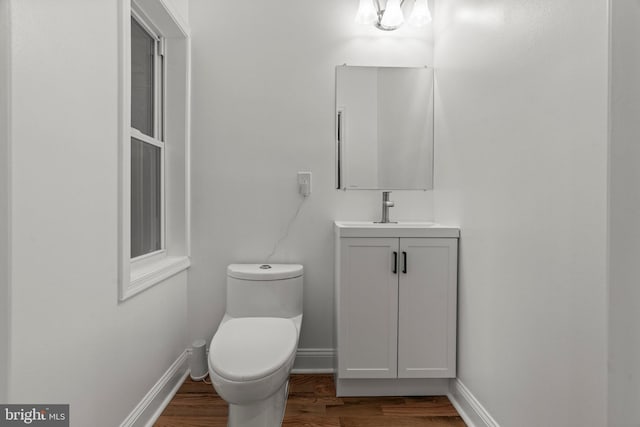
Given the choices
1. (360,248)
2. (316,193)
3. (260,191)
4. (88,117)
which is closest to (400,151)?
(316,193)

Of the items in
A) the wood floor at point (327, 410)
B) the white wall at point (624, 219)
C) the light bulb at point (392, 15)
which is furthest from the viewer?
the light bulb at point (392, 15)

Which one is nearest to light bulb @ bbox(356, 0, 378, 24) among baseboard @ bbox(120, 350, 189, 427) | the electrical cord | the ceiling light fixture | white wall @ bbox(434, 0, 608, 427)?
the ceiling light fixture

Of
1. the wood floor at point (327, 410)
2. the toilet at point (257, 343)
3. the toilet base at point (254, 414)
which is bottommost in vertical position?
the wood floor at point (327, 410)

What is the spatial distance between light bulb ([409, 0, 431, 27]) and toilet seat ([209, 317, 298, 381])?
1842 millimetres

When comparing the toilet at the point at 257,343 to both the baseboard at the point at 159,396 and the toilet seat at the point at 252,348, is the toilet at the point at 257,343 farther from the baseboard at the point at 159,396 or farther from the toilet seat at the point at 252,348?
the baseboard at the point at 159,396

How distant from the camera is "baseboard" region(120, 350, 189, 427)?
141 centimetres

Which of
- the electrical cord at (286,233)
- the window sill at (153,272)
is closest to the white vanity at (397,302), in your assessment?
the electrical cord at (286,233)

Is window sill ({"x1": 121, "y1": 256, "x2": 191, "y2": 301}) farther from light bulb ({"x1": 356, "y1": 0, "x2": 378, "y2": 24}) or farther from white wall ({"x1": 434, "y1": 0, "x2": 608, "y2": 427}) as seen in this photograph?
light bulb ({"x1": 356, "y1": 0, "x2": 378, "y2": 24})

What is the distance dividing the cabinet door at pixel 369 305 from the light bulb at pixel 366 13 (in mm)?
1275

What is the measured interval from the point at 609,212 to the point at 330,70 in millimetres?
1619

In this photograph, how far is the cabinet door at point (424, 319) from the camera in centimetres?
170

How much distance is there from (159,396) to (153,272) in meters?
0.60

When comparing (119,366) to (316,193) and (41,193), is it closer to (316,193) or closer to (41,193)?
(41,193)

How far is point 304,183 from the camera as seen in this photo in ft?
6.62
